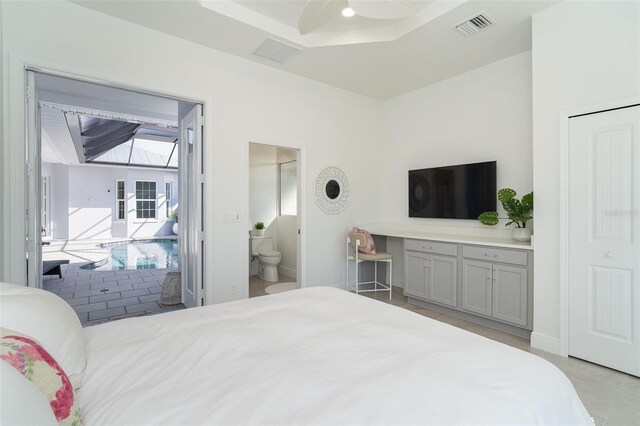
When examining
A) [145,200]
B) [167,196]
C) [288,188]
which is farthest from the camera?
[167,196]

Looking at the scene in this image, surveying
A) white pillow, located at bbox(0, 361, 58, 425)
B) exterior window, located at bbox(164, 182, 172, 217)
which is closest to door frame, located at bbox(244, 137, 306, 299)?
white pillow, located at bbox(0, 361, 58, 425)

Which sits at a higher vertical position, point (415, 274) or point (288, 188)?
point (288, 188)

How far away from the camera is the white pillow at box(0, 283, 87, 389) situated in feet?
3.07

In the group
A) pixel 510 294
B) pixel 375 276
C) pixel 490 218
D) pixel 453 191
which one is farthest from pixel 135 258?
pixel 510 294

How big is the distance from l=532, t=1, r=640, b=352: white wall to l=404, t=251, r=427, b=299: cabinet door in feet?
4.10

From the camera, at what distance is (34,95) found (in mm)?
2652

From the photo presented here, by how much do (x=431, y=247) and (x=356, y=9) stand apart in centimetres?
268

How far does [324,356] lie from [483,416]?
55cm

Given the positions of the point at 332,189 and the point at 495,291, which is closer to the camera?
the point at 495,291

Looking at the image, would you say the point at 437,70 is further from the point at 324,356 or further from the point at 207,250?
the point at 324,356

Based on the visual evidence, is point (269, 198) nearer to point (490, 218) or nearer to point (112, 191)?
point (490, 218)

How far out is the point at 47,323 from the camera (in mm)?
1018

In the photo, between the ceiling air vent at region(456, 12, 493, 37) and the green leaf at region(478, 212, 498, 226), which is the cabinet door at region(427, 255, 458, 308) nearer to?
the green leaf at region(478, 212, 498, 226)

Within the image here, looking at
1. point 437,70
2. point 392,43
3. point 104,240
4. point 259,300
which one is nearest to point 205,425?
point 259,300
